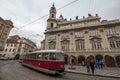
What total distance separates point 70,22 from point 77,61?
14397 mm

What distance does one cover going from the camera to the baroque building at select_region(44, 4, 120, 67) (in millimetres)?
20809

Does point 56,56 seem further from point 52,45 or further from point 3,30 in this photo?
point 3,30

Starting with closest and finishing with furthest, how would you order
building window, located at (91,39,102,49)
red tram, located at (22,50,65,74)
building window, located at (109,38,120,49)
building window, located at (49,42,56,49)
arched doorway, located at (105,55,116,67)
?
red tram, located at (22,50,65,74) < arched doorway, located at (105,55,116,67) < building window, located at (109,38,120,49) < building window, located at (91,39,102,49) < building window, located at (49,42,56,49)

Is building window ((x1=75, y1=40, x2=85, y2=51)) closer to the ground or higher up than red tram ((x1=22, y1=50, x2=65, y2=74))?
higher up

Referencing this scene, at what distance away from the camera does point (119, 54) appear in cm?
1958

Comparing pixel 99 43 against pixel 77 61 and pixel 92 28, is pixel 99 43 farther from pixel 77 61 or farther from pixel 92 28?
pixel 77 61

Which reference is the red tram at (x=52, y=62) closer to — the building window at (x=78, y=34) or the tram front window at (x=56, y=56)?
the tram front window at (x=56, y=56)

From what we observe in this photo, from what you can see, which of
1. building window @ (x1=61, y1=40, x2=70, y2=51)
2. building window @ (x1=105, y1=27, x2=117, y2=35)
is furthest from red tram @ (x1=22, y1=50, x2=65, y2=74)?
building window @ (x1=105, y1=27, x2=117, y2=35)

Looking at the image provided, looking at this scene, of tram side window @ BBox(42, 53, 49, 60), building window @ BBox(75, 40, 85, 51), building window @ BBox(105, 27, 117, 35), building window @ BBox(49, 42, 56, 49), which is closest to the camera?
tram side window @ BBox(42, 53, 49, 60)

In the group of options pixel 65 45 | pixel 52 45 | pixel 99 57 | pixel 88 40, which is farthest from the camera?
pixel 52 45

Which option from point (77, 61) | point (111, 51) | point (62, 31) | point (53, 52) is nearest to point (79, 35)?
point (62, 31)

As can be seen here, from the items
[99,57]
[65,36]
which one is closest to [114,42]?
[99,57]

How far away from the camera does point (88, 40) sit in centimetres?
2394

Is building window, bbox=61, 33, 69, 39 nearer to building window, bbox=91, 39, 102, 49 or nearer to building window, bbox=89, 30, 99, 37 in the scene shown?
building window, bbox=89, 30, 99, 37
